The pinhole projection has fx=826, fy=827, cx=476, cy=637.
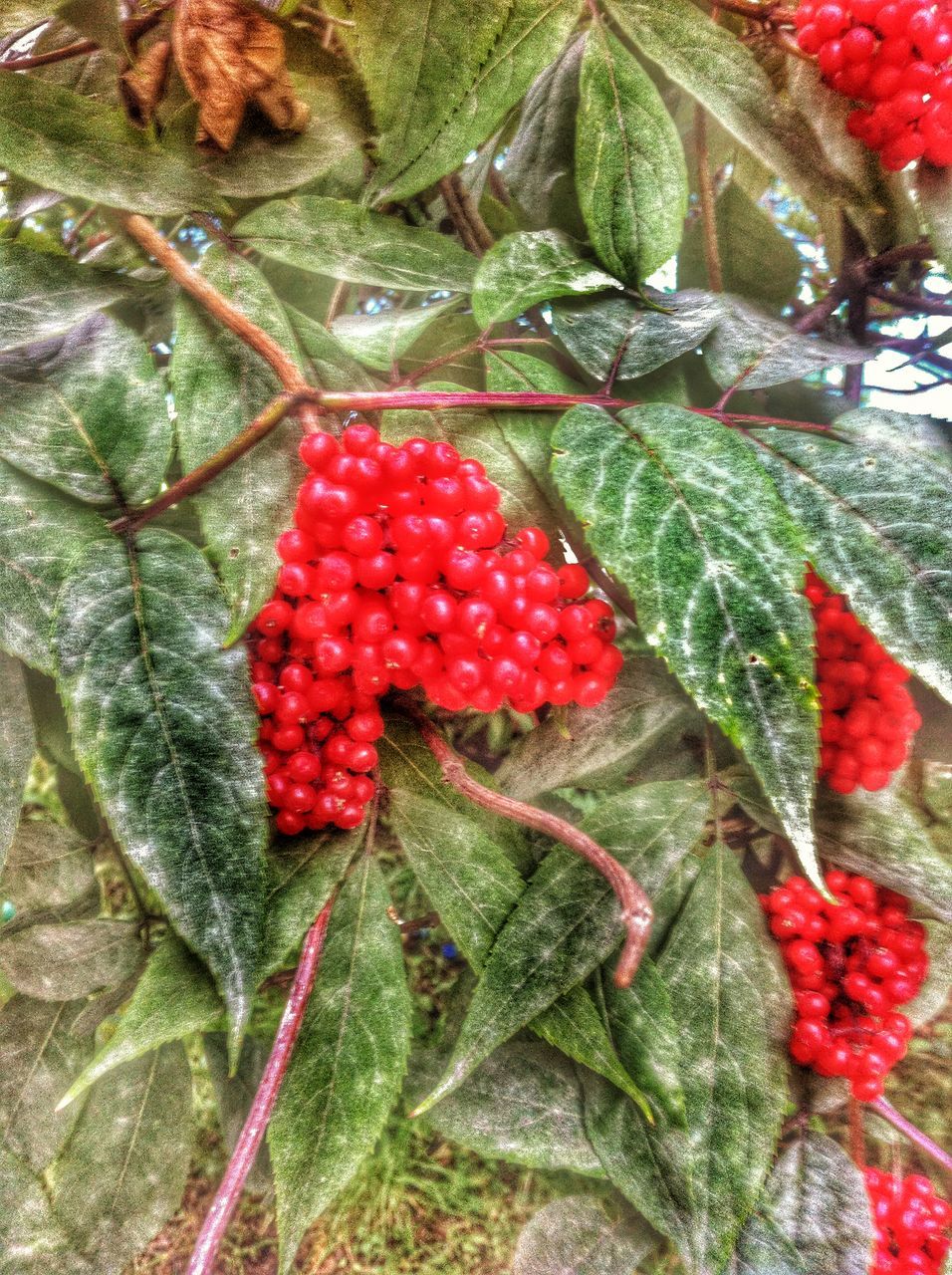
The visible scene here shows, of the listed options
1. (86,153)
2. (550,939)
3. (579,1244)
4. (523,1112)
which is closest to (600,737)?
(550,939)

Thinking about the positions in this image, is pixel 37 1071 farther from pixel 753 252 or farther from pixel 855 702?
pixel 753 252

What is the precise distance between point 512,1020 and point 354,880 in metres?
0.13

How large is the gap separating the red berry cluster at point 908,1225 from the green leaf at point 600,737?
35 centimetres

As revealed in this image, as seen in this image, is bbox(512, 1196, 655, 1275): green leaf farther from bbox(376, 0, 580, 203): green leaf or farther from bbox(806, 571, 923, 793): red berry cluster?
bbox(376, 0, 580, 203): green leaf

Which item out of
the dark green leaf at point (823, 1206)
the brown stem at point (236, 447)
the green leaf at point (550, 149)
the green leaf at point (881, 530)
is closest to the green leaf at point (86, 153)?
the brown stem at point (236, 447)

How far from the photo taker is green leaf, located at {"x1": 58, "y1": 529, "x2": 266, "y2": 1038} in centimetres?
39

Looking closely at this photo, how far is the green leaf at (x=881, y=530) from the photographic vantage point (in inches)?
16.0

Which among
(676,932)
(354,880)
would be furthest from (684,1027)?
(354,880)

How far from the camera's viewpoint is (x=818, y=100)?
54 centimetres

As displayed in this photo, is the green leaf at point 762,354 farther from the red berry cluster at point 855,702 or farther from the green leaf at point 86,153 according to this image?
the green leaf at point 86,153

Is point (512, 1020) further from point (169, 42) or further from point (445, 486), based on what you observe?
point (169, 42)

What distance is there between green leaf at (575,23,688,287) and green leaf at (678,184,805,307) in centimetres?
15

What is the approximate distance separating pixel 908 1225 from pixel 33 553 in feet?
2.32

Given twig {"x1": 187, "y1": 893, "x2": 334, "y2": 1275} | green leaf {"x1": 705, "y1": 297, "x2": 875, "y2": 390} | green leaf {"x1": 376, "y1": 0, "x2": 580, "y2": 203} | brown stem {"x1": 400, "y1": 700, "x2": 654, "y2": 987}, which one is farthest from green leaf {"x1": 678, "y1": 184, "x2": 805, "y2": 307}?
twig {"x1": 187, "y1": 893, "x2": 334, "y2": 1275}
